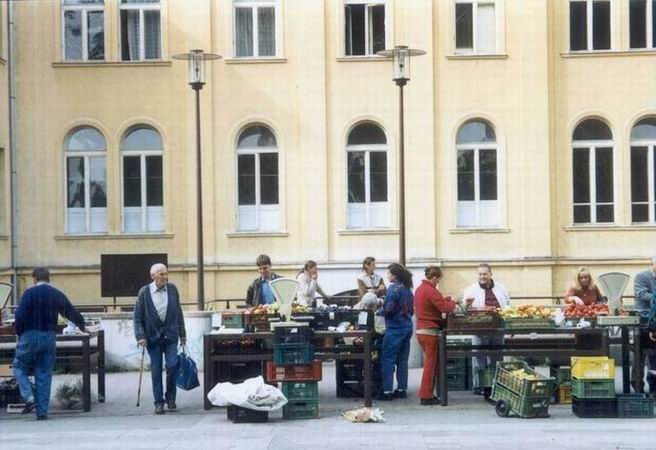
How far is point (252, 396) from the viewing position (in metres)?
18.0

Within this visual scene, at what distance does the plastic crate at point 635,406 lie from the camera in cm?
1797

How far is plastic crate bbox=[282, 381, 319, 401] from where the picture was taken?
60.6 feet

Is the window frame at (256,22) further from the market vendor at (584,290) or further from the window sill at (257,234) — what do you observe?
the market vendor at (584,290)

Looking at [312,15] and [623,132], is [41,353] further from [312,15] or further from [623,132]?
[623,132]

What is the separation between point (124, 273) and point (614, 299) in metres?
11.7

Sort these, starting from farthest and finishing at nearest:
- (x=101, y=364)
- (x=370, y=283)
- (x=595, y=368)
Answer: (x=370, y=283) → (x=101, y=364) → (x=595, y=368)

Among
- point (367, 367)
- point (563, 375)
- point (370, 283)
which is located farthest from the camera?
point (370, 283)

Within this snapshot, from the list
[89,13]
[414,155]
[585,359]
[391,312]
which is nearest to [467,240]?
[414,155]

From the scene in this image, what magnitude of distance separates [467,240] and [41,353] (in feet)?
48.7

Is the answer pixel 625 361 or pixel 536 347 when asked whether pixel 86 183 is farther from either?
pixel 625 361

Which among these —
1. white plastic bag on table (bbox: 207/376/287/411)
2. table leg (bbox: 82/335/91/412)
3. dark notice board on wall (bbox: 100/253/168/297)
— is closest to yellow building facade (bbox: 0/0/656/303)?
dark notice board on wall (bbox: 100/253/168/297)

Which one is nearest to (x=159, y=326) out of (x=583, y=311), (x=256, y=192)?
(x=583, y=311)

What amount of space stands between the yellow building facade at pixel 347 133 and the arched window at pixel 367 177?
1.6 inches

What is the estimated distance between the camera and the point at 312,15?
32.2 meters
